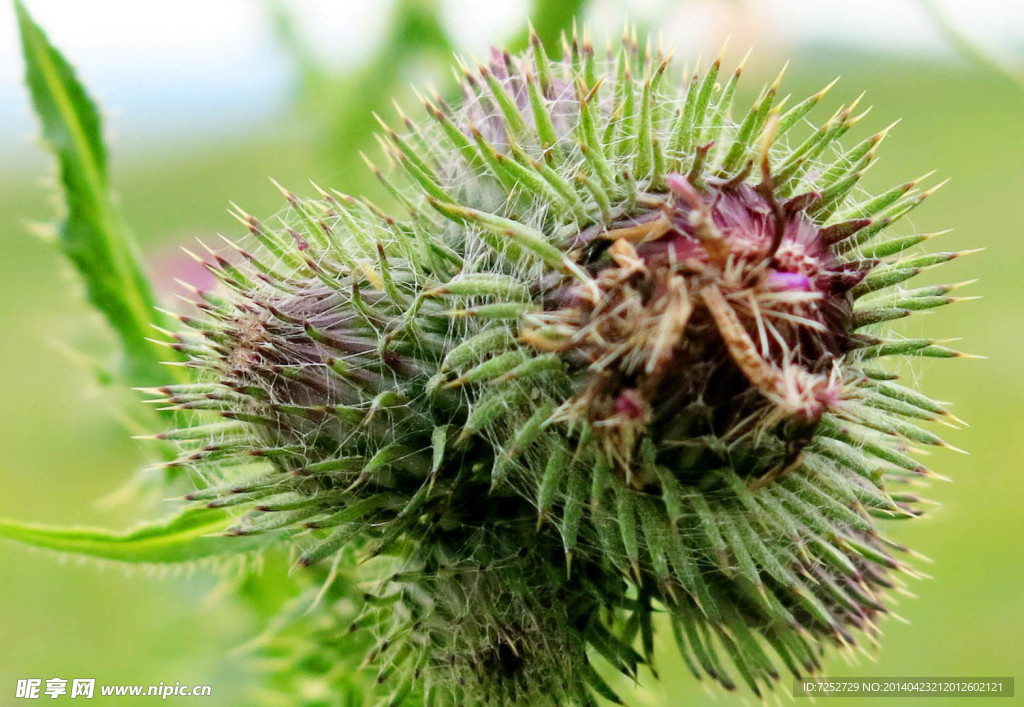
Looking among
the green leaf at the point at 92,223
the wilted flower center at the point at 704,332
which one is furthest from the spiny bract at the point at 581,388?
the green leaf at the point at 92,223

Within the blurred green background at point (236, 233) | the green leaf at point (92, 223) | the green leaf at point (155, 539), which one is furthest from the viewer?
the blurred green background at point (236, 233)

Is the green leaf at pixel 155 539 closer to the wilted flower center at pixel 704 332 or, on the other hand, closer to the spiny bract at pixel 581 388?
the spiny bract at pixel 581 388

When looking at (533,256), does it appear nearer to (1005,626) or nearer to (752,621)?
(752,621)

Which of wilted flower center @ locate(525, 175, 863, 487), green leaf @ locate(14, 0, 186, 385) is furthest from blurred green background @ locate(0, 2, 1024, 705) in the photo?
wilted flower center @ locate(525, 175, 863, 487)

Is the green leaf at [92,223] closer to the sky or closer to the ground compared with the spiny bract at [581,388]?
closer to the sky

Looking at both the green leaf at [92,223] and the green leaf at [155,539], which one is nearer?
the green leaf at [155,539]

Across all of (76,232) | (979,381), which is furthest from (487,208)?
(979,381)

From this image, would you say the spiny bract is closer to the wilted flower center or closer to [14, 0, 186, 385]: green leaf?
the wilted flower center
